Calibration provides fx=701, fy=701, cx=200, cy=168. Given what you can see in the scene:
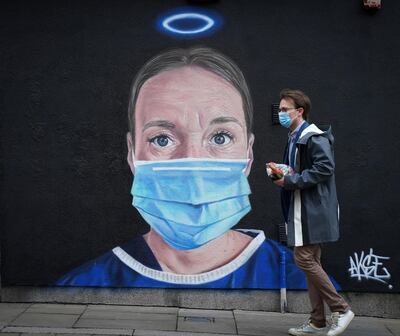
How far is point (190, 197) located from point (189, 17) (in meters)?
1.77

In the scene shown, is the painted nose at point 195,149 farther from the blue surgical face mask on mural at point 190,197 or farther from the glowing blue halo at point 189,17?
the glowing blue halo at point 189,17

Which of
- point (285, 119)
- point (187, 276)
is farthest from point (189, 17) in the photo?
point (187, 276)

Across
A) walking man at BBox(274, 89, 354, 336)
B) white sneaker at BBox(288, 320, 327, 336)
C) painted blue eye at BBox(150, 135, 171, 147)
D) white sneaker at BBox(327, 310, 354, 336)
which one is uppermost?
painted blue eye at BBox(150, 135, 171, 147)

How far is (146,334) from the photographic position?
5.82 m

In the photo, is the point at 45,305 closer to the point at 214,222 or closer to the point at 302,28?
the point at 214,222

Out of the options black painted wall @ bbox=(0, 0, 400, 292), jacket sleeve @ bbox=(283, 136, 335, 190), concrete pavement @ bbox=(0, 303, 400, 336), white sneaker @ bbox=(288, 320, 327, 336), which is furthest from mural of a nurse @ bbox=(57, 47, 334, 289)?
jacket sleeve @ bbox=(283, 136, 335, 190)

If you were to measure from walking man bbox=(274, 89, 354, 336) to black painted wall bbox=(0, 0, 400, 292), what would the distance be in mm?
1050

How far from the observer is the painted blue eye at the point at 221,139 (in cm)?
683

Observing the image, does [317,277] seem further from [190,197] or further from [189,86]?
[189,86]

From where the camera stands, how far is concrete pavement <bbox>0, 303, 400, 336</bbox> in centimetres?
591

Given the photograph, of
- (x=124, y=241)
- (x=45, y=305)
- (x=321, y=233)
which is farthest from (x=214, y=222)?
(x=45, y=305)

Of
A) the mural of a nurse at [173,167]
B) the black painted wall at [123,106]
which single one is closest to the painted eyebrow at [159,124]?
the mural of a nurse at [173,167]

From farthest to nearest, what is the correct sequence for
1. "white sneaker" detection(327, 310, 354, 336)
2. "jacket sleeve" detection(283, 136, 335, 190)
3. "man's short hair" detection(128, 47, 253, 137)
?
"man's short hair" detection(128, 47, 253, 137) < "white sneaker" detection(327, 310, 354, 336) < "jacket sleeve" detection(283, 136, 335, 190)
